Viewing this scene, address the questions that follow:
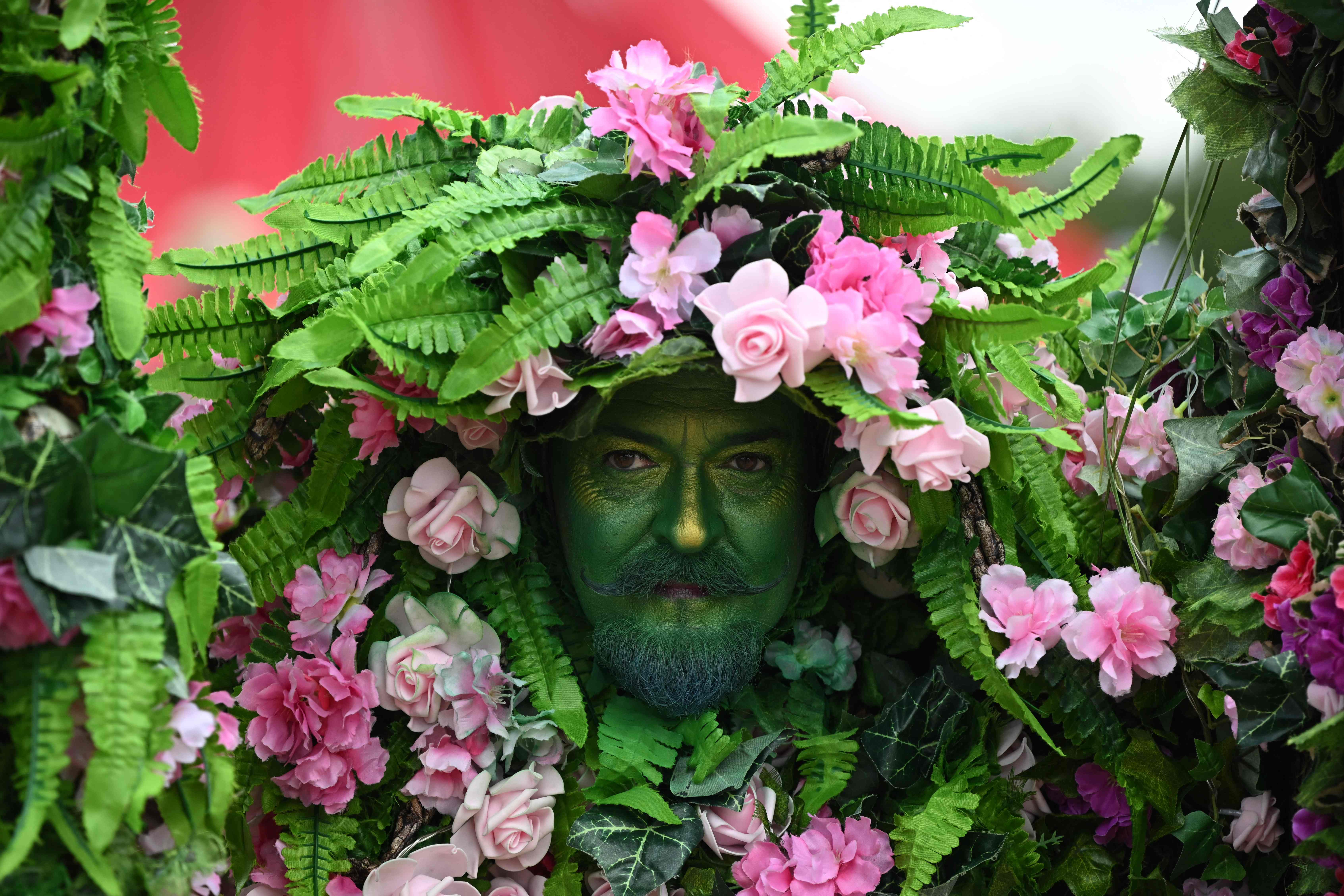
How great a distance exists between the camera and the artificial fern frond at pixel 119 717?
2.66ft

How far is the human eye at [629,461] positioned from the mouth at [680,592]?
0.14m

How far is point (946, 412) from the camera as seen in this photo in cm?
112

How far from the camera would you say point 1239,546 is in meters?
1.16

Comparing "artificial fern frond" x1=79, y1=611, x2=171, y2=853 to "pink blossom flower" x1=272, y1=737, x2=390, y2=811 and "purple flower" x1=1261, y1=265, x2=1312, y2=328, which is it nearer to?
"pink blossom flower" x1=272, y1=737, x2=390, y2=811

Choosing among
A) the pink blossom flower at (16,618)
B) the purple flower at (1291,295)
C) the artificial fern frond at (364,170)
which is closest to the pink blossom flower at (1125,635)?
the purple flower at (1291,295)

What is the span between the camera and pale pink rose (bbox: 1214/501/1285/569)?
115 centimetres

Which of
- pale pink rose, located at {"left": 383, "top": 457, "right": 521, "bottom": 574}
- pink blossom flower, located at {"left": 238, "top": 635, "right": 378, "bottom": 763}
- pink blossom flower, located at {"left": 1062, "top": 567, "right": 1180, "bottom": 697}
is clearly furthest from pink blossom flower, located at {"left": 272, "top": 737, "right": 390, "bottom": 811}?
pink blossom flower, located at {"left": 1062, "top": 567, "right": 1180, "bottom": 697}

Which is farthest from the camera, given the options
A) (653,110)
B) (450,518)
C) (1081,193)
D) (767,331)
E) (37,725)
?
(1081,193)

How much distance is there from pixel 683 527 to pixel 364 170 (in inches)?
21.2

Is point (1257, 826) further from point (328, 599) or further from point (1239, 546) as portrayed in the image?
point (328, 599)

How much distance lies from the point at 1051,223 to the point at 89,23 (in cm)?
104

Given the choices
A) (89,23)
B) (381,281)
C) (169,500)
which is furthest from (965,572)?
(89,23)

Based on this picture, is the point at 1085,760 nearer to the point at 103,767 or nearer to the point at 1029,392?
the point at 1029,392

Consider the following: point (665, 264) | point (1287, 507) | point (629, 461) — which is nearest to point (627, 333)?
point (665, 264)
